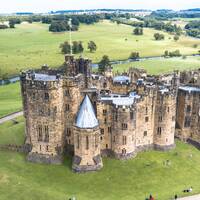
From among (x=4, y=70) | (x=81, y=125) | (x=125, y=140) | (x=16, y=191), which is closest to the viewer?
(x=16, y=191)

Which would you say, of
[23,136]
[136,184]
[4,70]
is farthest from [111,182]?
[4,70]

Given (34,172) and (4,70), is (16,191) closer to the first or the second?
(34,172)

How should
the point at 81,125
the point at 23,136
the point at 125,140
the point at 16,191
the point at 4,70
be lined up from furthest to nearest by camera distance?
the point at 4,70 < the point at 23,136 < the point at 125,140 < the point at 81,125 < the point at 16,191

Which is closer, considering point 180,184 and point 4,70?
point 180,184

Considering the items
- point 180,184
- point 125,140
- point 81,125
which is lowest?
point 180,184

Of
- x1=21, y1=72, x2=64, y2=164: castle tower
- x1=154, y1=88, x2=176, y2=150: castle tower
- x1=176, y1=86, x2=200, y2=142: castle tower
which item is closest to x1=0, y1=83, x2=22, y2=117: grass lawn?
x1=21, y1=72, x2=64, y2=164: castle tower

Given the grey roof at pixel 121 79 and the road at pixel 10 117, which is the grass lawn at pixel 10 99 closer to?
the road at pixel 10 117

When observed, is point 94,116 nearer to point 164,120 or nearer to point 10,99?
point 164,120

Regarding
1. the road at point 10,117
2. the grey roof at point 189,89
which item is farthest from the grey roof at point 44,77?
the grey roof at point 189,89
